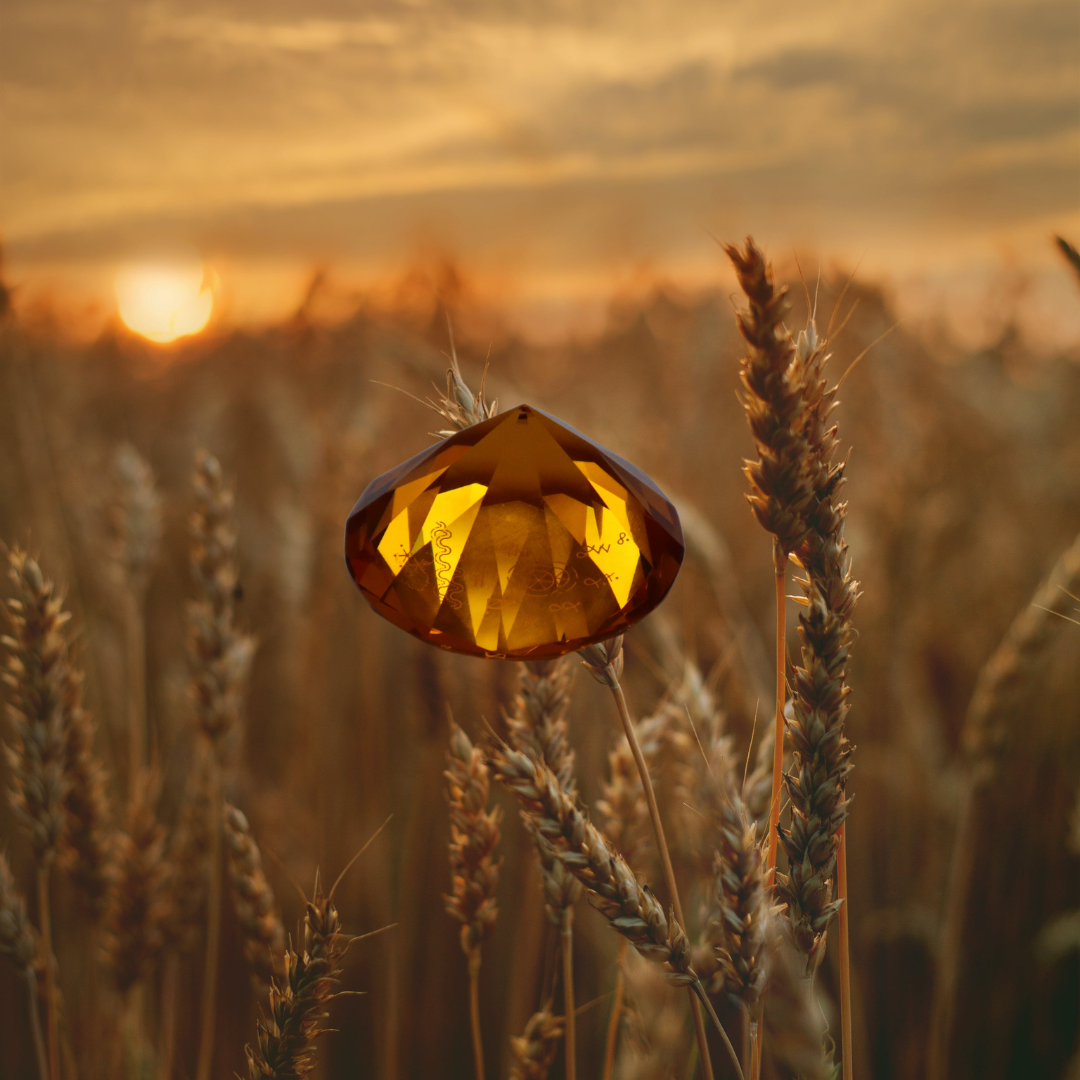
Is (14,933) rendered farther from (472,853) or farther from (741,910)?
(741,910)

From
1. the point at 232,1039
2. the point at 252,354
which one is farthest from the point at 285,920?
the point at 252,354

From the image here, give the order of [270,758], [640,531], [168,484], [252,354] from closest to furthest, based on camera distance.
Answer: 1. [640,531]
2. [270,758]
3. [168,484]
4. [252,354]

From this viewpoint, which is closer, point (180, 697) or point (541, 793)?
point (541, 793)

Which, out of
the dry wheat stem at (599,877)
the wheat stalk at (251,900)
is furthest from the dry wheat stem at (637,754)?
the wheat stalk at (251,900)

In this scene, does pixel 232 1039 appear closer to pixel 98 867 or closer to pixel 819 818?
pixel 98 867

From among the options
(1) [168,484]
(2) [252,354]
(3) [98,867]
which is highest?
(2) [252,354]

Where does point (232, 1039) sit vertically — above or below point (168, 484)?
below

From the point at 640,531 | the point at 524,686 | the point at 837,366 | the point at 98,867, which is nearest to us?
the point at 640,531

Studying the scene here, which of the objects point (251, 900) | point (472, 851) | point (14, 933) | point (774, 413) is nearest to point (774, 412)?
point (774, 413)
